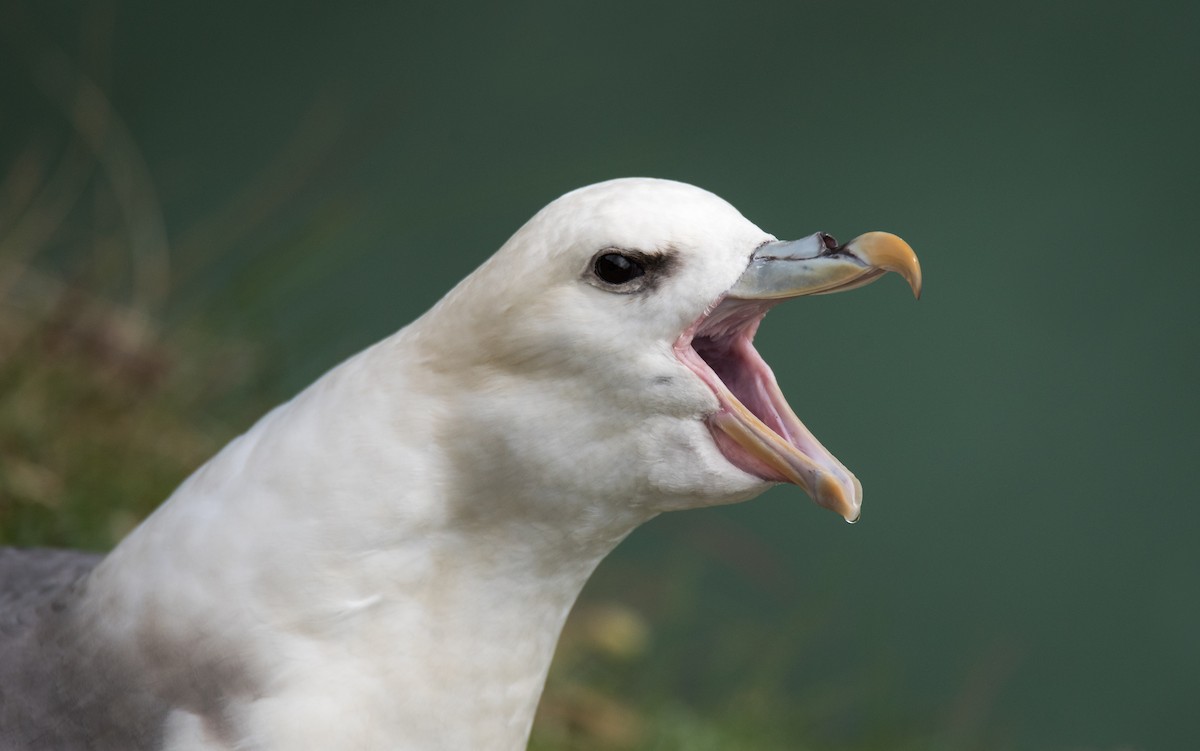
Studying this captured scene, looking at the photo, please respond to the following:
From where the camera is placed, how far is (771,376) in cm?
152

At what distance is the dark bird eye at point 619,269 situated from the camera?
1422 millimetres

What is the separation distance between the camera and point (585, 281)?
4.71 ft

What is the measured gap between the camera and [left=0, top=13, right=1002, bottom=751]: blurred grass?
112 inches

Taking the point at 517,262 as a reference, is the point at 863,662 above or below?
below

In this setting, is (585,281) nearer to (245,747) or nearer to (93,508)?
(245,747)

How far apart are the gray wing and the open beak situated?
681mm

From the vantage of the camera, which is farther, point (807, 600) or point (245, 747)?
point (807, 600)

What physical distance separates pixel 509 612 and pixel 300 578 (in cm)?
23

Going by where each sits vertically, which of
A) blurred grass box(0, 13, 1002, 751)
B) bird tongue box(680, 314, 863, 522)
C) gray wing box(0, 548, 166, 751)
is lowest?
blurred grass box(0, 13, 1002, 751)

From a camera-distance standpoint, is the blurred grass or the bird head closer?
the bird head

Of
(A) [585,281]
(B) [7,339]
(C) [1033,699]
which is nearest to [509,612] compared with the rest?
(A) [585,281]

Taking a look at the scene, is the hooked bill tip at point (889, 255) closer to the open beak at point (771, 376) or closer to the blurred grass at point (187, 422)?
the open beak at point (771, 376)

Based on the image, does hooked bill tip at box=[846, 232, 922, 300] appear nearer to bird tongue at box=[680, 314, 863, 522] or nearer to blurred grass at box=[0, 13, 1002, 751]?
bird tongue at box=[680, 314, 863, 522]

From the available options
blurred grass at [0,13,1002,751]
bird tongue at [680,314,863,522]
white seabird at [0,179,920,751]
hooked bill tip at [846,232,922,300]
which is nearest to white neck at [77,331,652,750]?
white seabird at [0,179,920,751]
